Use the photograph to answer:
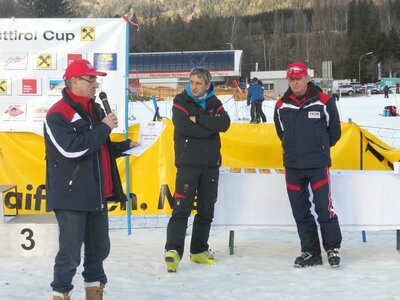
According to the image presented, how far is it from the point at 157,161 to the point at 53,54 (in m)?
1.59

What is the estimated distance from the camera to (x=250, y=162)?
20.0 feet

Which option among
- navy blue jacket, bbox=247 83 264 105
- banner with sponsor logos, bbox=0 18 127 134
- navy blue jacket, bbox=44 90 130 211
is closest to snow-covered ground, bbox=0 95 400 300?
navy blue jacket, bbox=44 90 130 211

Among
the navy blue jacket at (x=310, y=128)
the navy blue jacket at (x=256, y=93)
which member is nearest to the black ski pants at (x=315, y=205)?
the navy blue jacket at (x=310, y=128)

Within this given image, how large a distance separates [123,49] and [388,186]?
116 inches

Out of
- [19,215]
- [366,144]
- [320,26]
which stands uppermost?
[320,26]

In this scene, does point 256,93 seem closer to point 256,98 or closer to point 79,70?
point 256,98

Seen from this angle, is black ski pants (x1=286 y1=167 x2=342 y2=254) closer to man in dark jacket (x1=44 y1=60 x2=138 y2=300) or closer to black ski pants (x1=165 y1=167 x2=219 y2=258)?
black ski pants (x1=165 y1=167 x2=219 y2=258)

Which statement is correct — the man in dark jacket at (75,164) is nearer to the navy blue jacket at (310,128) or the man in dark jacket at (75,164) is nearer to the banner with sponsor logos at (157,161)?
the navy blue jacket at (310,128)

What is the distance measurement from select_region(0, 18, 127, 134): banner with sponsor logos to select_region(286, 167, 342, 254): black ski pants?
Answer: 201 cm

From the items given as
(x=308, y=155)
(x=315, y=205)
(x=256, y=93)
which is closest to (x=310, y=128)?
(x=308, y=155)

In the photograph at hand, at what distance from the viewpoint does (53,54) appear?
5773 mm

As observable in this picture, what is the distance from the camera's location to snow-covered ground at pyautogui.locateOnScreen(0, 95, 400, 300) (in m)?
4.21

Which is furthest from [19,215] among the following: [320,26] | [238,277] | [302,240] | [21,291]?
[320,26]

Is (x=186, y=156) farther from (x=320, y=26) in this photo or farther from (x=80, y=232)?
(x=320, y=26)
